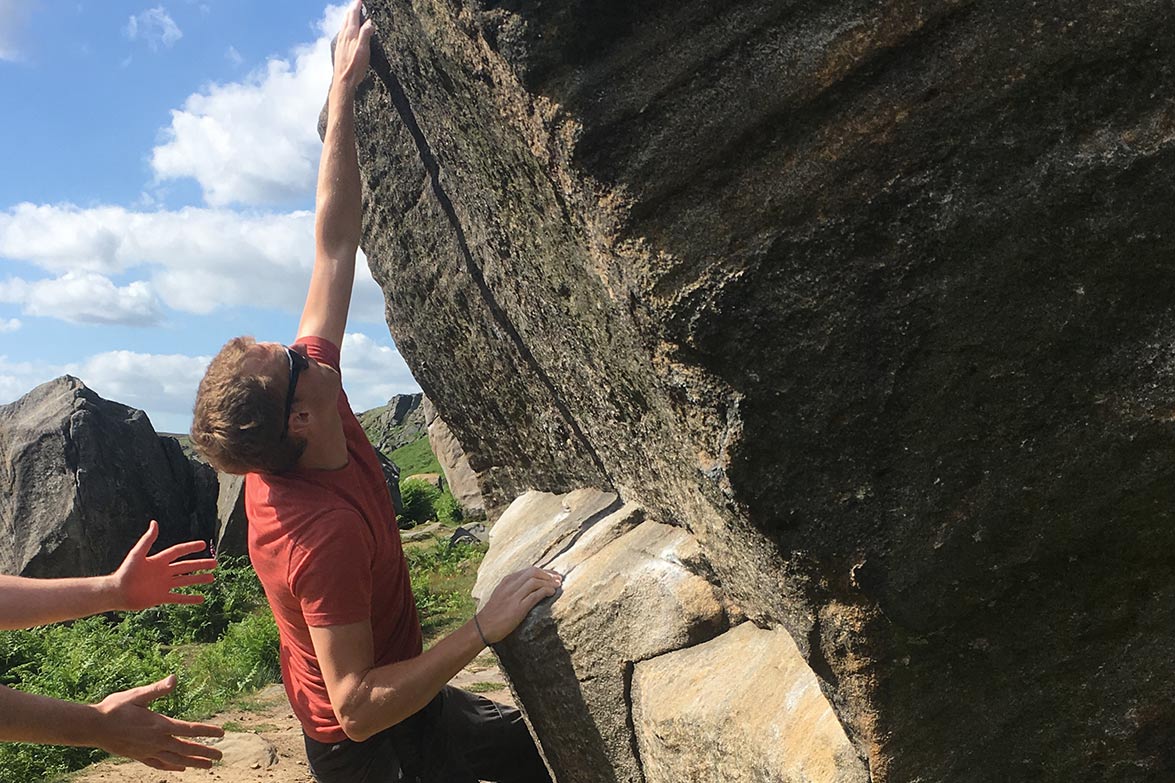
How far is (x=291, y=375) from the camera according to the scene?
318cm

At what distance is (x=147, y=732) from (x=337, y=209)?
205cm

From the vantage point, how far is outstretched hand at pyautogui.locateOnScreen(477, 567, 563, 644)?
3342 mm

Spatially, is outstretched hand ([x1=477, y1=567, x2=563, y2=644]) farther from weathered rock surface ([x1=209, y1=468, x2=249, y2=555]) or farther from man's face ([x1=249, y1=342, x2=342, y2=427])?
weathered rock surface ([x1=209, y1=468, x2=249, y2=555])

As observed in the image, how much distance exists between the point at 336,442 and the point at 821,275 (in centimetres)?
193

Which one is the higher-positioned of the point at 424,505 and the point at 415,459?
the point at 415,459

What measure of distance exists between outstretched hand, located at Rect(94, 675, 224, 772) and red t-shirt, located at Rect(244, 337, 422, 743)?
0.41m

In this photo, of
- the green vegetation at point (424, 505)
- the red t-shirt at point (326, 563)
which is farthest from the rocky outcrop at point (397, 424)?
the red t-shirt at point (326, 563)

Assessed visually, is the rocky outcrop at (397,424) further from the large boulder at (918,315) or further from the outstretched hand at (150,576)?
the large boulder at (918,315)

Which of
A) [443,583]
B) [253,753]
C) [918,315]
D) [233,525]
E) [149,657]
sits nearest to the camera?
[918,315]

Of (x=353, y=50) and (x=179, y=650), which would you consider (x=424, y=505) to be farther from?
(x=353, y=50)

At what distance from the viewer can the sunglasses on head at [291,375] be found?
3.16 metres

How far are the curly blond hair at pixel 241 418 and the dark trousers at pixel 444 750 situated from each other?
993mm

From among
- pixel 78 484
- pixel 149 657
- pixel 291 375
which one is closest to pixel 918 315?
pixel 291 375

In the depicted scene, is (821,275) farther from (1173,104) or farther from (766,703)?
(766,703)
